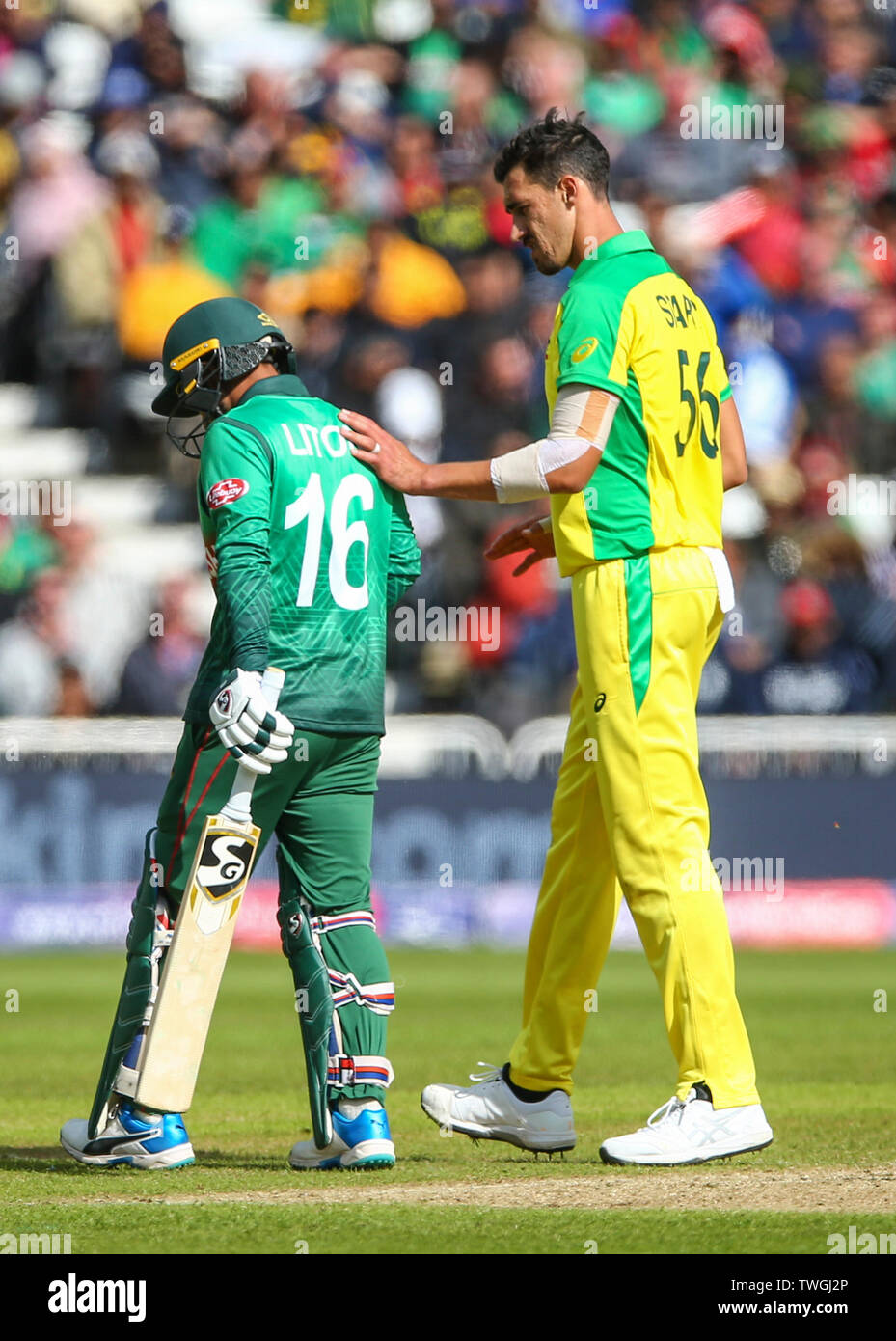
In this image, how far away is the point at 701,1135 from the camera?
16.0 ft

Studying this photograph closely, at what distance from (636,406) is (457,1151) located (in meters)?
2.15

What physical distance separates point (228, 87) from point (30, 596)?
15.6 feet

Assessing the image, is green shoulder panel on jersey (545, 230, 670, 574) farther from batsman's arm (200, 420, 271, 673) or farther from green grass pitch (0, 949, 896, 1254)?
green grass pitch (0, 949, 896, 1254)

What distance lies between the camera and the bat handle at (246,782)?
498cm

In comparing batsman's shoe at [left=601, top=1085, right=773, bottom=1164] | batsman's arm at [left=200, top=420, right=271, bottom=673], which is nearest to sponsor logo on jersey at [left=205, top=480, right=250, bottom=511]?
batsman's arm at [left=200, top=420, right=271, bottom=673]

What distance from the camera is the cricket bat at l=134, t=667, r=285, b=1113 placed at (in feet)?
16.5

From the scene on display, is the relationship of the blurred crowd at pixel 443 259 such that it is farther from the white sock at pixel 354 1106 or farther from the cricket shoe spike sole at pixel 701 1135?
the cricket shoe spike sole at pixel 701 1135

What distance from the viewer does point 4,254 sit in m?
15.0
